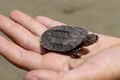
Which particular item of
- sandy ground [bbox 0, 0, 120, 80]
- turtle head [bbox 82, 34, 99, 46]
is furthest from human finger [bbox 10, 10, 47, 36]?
sandy ground [bbox 0, 0, 120, 80]

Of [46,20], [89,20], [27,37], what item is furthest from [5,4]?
[27,37]

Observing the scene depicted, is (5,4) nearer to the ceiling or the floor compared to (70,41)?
nearer to the floor

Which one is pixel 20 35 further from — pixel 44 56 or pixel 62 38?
pixel 44 56

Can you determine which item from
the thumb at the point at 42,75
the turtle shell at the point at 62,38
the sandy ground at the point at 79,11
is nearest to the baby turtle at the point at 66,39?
the turtle shell at the point at 62,38

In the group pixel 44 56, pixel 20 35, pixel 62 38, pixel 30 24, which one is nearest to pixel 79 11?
pixel 30 24

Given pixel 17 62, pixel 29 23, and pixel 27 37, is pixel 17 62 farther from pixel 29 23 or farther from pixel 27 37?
pixel 29 23

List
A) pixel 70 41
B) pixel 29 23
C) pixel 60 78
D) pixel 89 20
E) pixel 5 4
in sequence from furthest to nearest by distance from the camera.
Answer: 1. pixel 5 4
2. pixel 89 20
3. pixel 29 23
4. pixel 70 41
5. pixel 60 78

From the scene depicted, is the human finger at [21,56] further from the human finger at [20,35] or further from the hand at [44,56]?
the human finger at [20,35]
